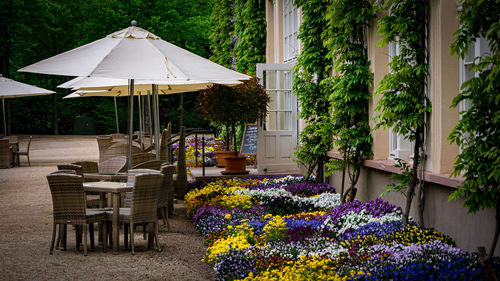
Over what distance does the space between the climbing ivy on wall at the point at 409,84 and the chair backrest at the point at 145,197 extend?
9.21 feet

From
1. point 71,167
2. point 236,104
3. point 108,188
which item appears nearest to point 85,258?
point 108,188

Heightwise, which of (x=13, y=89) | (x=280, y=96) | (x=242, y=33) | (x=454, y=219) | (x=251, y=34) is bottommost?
(x=454, y=219)

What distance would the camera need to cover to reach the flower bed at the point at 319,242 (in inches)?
180

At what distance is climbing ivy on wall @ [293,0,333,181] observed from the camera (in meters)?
9.89

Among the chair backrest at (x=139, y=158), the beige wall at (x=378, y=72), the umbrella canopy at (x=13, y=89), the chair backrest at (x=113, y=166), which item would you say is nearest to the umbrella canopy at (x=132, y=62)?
the beige wall at (x=378, y=72)

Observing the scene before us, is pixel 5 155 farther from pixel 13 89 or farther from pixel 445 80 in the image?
pixel 445 80

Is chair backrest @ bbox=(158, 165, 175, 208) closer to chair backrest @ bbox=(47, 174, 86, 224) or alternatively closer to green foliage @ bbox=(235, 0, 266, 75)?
chair backrest @ bbox=(47, 174, 86, 224)

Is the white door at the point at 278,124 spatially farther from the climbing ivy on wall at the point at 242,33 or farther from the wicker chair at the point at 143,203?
the wicker chair at the point at 143,203

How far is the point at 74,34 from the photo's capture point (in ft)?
121

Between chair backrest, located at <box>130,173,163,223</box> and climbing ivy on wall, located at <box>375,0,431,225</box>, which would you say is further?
chair backrest, located at <box>130,173,163,223</box>

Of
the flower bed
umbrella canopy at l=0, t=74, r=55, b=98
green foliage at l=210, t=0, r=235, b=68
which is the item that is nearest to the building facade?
the flower bed

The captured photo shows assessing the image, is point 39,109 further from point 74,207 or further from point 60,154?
point 74,207

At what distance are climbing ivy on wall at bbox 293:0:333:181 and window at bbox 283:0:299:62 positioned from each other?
1.88 m

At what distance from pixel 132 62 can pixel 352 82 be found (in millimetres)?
2982
